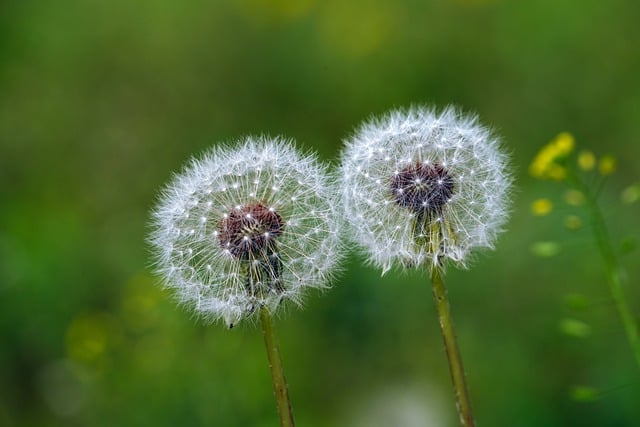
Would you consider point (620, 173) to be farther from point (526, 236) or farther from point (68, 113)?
point (68, 113)

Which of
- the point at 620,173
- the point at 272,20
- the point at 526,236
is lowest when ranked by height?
the point at 526,236

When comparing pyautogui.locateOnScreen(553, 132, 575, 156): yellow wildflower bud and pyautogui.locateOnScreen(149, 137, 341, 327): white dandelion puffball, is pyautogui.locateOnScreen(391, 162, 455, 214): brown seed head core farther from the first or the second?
pyautogui.locateOnScreen(553, 132, 575, 156): yellow wildflower bud

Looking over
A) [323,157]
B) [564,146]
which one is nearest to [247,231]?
[564,146]

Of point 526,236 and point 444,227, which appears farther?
point 526,236

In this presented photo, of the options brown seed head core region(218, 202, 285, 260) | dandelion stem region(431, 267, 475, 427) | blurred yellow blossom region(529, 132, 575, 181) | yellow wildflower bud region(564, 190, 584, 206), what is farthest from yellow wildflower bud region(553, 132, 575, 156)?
brown seed head core region(218, 202, 285, 260)

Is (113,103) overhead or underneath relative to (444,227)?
overhead

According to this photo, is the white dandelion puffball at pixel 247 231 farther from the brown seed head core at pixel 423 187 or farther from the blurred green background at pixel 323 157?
the blurred green background at pixel 323 157

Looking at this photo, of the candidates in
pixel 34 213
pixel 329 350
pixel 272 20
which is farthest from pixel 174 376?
pixel 272 20
